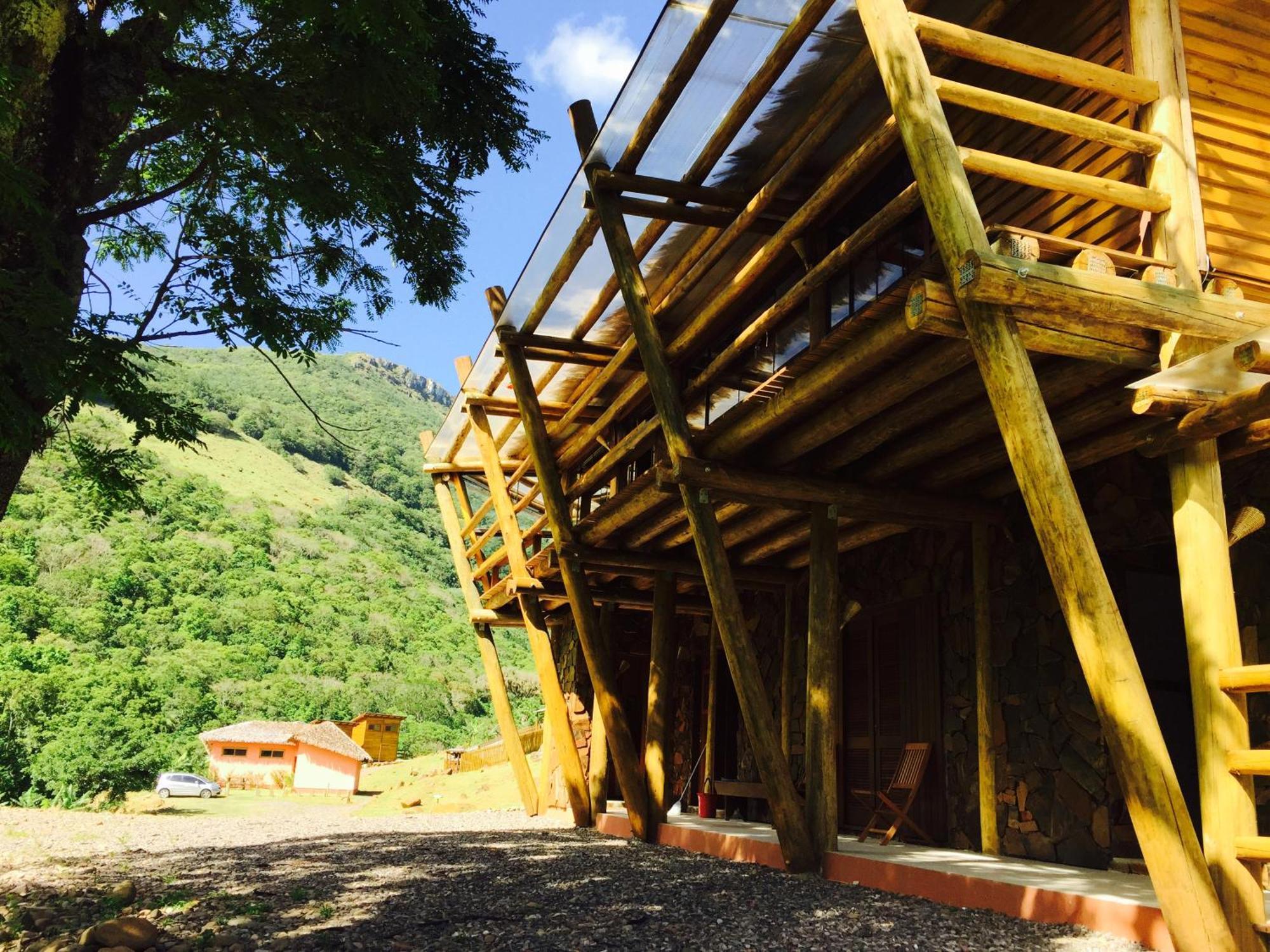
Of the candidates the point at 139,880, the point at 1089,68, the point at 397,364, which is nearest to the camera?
the point at 1089,68

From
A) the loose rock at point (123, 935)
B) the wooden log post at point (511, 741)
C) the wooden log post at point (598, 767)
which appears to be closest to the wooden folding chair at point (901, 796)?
the wooden log post at point (598, 767)

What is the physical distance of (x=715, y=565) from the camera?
6.58 m

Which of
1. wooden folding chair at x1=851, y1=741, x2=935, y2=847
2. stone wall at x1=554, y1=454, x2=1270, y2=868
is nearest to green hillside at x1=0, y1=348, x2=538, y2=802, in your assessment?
wooden folding chair at x1=851, y1=741, x2=935, y2=847

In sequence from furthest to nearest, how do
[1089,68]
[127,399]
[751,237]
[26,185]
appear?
[751,237]
[1089,68]
[127,399]
[26,185]

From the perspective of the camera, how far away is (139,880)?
6.54 meters

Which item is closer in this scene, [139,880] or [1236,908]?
[1236,908]

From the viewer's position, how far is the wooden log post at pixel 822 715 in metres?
6.25

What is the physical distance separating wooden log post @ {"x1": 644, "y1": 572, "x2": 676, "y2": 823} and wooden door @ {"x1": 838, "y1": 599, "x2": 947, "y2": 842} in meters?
1.72

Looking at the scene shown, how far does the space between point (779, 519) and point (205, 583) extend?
42.6 metres

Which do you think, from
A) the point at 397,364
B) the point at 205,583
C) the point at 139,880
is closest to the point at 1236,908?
the point at 139,880

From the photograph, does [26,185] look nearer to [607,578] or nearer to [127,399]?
[127,399]

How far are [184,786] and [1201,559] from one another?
28804 mm

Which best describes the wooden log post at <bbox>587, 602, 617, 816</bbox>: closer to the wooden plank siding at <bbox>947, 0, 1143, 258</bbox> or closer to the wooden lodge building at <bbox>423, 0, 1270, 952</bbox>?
the wooden lodge building at <bbox>423, 0, 1270, 952</bbox>

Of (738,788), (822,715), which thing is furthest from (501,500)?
(822,715)
